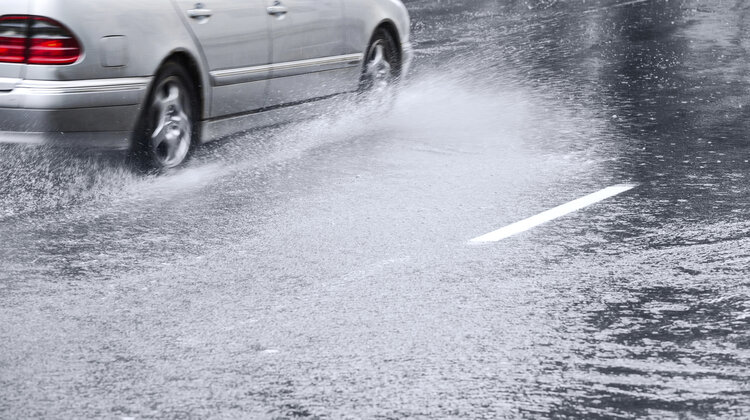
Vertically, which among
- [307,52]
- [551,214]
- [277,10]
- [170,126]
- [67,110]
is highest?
[277,10]

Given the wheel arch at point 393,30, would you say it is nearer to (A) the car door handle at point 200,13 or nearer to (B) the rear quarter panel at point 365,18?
(B) the rear quarter panel at point 365,18

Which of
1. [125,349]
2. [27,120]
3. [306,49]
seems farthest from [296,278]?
[306,49]

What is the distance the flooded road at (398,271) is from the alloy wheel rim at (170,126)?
0.59ft

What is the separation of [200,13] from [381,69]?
266 cm

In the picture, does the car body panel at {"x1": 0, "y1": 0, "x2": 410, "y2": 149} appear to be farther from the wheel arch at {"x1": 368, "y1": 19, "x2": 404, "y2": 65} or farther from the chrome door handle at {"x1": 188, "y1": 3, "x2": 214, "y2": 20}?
the wheel arch at {"x1": 368, "y1": 19, "x2": 404, "y2": 65}

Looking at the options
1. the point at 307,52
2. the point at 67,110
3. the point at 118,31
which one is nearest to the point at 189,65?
the point at 118,31

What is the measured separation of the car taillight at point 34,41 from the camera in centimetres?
741

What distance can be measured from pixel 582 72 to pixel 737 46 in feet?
7.33

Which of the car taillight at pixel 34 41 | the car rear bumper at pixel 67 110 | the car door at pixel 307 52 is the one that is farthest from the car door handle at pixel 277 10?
the car taillight at pixel 34 41

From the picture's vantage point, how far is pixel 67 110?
24.5 feet

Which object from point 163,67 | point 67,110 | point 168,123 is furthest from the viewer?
point 168,123

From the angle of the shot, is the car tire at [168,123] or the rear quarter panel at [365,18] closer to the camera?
the car tire at [168,123]

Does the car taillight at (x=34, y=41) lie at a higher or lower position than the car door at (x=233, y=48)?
higher

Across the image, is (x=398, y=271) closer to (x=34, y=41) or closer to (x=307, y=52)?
(x=34, y=41)
